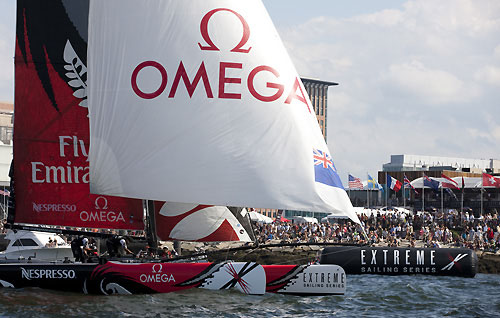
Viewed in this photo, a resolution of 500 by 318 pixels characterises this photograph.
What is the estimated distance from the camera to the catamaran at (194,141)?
2091cm

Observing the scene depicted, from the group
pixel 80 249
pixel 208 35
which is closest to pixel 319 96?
pixel 80 249

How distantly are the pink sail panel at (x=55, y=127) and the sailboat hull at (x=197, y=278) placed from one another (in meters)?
2.34

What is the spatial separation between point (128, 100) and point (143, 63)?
3.55 ft

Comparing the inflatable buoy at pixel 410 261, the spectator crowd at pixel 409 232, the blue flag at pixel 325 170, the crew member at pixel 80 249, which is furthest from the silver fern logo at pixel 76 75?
the spectator crowd at pixel 409 232

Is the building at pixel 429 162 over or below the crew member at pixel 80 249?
over

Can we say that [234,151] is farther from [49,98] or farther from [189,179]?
[49,98]

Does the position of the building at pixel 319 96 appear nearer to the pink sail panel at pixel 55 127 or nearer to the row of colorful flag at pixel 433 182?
the row of colorful flag at pixel 433 182

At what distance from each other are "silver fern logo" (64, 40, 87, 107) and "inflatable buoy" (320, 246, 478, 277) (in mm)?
13097

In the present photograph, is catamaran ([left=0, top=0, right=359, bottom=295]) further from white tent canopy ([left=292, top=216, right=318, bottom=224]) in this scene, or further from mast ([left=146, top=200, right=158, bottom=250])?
white tent canopy ([left=292, top=216, right=318, bottom=224])

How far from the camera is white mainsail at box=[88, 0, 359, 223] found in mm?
20828

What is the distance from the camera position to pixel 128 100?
22.1 metres

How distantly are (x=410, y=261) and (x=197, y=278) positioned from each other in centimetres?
1403

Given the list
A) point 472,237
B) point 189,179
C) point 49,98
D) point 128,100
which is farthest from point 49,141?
point 472,237

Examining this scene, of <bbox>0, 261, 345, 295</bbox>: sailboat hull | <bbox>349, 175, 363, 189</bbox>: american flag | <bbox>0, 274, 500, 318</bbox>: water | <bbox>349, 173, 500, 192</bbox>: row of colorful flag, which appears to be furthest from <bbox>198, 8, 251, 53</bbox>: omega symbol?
<bbox>349, 175, 363, 189</bbox>: american flag
